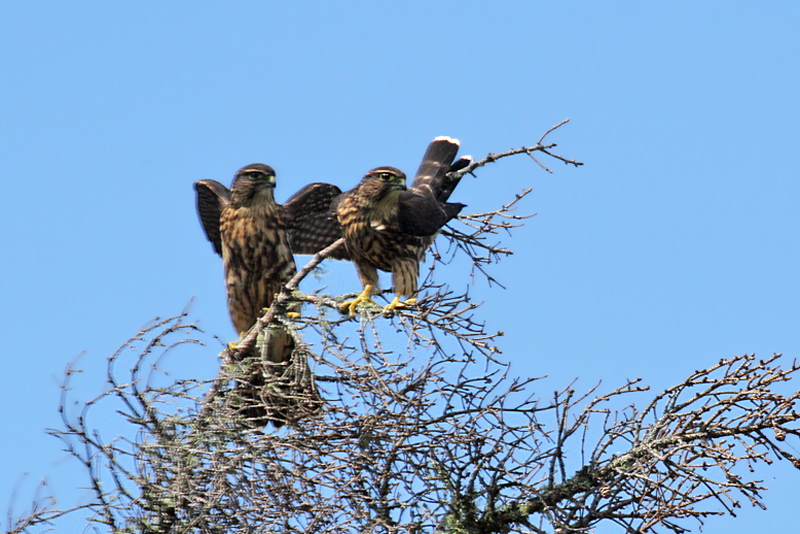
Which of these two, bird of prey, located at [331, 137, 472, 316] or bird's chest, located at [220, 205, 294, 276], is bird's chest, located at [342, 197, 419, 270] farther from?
bird's chest, located at [220, 205, 294, 276]

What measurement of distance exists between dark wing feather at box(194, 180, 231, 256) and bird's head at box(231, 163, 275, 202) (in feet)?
0.77

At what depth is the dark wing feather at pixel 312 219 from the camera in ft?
23.9

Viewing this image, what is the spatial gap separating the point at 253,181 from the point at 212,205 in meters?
0.61

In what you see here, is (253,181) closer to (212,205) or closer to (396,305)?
(212,205)

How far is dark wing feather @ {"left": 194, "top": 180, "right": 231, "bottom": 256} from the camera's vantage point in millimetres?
7141

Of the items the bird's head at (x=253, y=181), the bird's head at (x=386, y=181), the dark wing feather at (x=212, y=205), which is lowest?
the bird's head at (x=386, y=181)

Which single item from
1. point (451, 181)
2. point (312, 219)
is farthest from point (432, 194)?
point (312, 219)

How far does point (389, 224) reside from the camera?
6719 mm

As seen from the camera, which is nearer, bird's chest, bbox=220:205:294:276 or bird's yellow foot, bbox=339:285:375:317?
bird's yellow foot, bbox=339:285:375:317

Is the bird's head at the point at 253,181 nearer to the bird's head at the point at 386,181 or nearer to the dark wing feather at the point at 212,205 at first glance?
the dark wing feather at the point at 212,205

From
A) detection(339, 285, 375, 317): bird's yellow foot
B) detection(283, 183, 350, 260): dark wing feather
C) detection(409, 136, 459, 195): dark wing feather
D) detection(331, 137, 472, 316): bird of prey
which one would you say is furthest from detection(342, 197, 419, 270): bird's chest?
detection(409, 136, 459, 195): dark wing feather

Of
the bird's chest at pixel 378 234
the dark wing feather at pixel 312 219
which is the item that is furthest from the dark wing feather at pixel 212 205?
the bird's chest at pixel 378 234

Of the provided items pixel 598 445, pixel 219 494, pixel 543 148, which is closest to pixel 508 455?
pixel 598 445

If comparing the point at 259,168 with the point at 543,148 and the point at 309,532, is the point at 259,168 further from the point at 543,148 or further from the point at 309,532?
the point at 309,532
